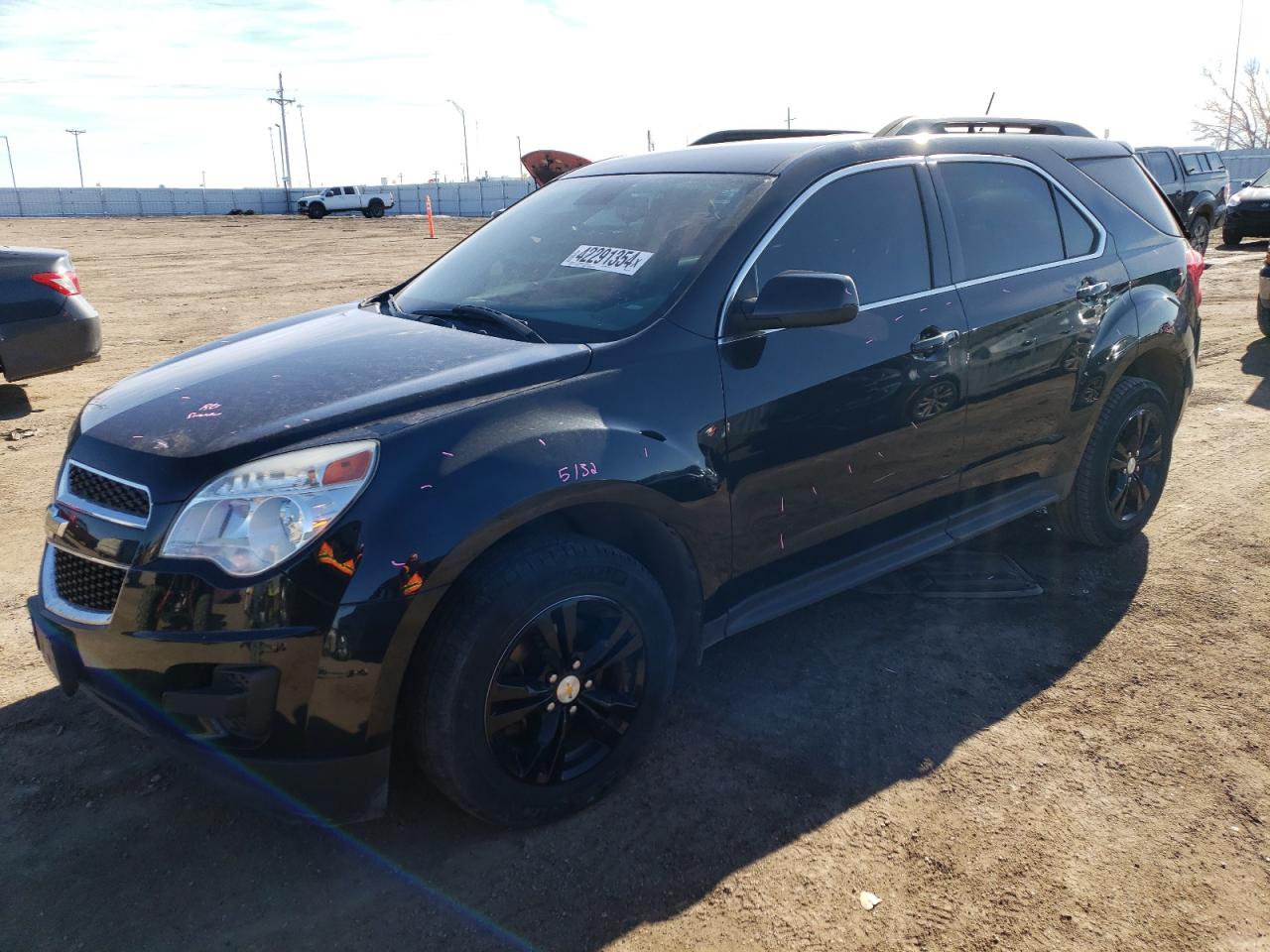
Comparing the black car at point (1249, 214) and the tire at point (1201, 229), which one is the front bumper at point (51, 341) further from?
the black car at point (1249, 214)

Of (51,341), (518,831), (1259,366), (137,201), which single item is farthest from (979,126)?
(137,201)

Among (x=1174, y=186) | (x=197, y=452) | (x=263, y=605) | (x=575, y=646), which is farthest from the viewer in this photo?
(x=1174, y=186)

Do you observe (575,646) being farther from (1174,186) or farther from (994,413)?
(1174,186)

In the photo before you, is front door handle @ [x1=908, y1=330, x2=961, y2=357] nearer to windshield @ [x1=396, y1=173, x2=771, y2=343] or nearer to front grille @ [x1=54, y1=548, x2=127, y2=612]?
windshield @ [x1=396, y1=173, x2=771, y2=343]

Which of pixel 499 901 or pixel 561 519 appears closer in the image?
pixel 499 901

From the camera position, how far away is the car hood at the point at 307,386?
2527 mm

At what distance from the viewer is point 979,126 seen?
4312 mm

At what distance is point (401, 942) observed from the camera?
2404 mm

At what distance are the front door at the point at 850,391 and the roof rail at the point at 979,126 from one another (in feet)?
0.84

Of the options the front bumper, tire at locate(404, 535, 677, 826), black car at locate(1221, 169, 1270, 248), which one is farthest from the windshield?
black car at locate(1221, 169, 1270, 248)

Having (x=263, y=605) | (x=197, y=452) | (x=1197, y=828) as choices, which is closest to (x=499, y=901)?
(x=263, y=605)

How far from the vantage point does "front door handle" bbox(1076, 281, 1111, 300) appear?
4.15 metres

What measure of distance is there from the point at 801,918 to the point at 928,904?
0.33 metres

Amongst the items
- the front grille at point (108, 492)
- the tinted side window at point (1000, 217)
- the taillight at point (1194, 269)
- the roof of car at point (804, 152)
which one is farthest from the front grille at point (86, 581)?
the taillight at point (1194, 269)
